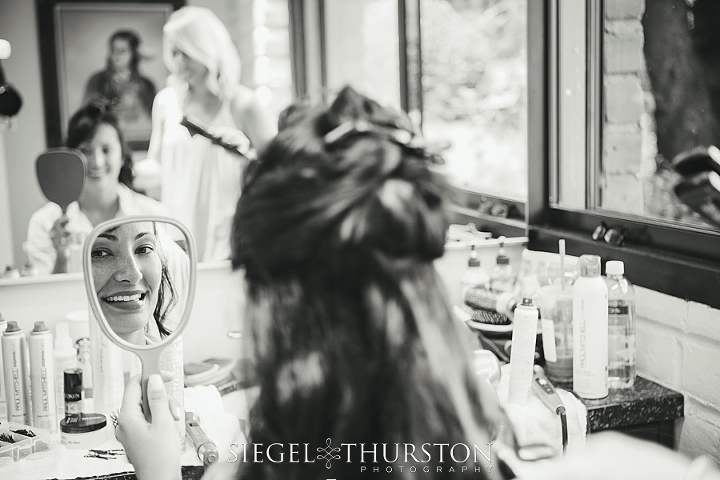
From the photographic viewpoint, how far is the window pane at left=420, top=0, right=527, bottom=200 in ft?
5.82

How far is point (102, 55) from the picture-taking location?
193cm

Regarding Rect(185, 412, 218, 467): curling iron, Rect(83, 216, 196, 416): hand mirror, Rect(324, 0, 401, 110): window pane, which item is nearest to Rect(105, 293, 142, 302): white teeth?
Rect(83, 216, 196, 416): hand mirror

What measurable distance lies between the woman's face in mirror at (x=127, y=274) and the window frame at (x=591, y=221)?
824 mm

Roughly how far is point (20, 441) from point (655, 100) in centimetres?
120

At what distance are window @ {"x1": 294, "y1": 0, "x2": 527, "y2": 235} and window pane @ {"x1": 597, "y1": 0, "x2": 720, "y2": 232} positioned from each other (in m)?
0.24

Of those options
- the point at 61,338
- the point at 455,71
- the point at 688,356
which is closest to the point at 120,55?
the point at 455,71

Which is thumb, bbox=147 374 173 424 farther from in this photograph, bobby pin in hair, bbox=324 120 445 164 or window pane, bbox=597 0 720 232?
window pane, bbox=597 0 720 232

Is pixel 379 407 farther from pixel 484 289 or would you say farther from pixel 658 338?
pixel 484 289

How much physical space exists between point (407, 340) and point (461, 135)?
5.14ft

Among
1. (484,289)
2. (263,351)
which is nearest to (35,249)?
(484,289)

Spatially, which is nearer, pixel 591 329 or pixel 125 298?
pixel 125 298

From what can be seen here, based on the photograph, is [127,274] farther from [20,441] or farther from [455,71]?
[455,71]

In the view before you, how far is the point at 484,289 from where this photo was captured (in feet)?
4.82

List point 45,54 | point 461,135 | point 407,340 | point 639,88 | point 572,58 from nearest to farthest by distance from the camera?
1. point 407,340
2. point 639,88
3. point 572,58
4. point 45,54
5. point 461,135
